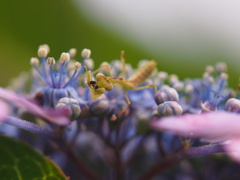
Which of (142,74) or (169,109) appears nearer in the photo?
(169,109)

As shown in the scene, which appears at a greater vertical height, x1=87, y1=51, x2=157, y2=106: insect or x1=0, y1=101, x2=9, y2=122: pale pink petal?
x1=87, y1=51, x2=157, y2=106: insect

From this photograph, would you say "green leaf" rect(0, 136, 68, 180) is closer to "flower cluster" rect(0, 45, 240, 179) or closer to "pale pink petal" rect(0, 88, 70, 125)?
"flower cluster" rect(0, 45, 240, 179)

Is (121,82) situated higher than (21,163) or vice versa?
(121,82)

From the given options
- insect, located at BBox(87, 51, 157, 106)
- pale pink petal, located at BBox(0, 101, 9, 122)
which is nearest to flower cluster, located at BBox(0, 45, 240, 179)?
insect, located at BBox(87, 51, 157, 106)

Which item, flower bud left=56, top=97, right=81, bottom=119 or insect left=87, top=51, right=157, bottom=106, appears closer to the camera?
flower bud left=56, top=97, right=81, bottom=119

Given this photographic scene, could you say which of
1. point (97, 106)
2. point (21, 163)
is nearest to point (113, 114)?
point (97, 106)

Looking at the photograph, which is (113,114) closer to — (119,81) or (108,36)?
(119,81)
